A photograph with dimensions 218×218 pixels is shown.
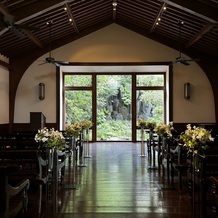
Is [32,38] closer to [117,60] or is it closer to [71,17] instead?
[71,17]

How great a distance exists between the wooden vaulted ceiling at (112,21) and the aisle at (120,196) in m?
4.12

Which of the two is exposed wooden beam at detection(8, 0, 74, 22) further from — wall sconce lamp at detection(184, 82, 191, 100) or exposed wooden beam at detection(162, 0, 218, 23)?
wall sconce lamp at detection(184, 82, 191, 100)

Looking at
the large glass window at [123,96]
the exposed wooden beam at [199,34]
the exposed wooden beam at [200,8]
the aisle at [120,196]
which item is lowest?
the aisle at [120,196]

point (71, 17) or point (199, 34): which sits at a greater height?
point (71, 17)

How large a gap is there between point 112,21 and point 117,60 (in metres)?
1.54

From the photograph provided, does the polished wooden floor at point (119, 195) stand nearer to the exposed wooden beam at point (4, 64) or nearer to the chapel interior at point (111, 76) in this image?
the chapel interior at point (111, 76)

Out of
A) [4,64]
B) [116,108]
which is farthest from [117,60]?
[4,64]

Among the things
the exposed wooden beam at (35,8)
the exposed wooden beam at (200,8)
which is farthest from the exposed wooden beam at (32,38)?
the exposed wooden beam at (200,8)

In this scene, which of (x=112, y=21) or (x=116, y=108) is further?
(x=116, y=108)

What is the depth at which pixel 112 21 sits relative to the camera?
43.2ft

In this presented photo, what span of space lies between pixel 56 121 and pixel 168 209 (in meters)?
9.24

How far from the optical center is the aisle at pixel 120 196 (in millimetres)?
4248

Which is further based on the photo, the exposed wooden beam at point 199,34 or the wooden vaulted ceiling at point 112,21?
the exposed wooden beam at point 199,34

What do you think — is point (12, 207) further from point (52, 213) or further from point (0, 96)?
point (0, 96)
